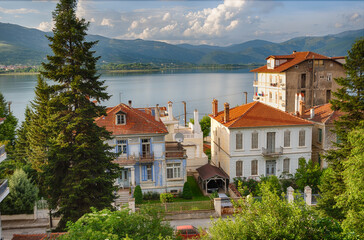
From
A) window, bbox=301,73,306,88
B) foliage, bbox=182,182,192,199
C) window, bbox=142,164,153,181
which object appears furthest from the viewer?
window, bbox=301,73,306,88

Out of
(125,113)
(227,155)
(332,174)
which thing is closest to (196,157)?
(227,155)

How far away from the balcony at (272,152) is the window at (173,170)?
26.2ft

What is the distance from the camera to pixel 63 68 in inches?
752

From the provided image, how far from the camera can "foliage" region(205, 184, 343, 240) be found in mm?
11172

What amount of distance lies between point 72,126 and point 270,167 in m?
19.4

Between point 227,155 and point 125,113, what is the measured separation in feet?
33.8

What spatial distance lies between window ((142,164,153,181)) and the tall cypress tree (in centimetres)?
863

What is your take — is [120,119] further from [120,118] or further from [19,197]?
[19,197]

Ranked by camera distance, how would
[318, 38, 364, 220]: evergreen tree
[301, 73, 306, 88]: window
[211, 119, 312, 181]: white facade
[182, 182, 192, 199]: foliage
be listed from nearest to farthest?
1. [318, 38, 364, 220]: evergreen tree
2. [182, 182, 192, 199]: foliage
3. [211, 119, 312, 181]: white facade
4. [301, 73, 306, 88]: window

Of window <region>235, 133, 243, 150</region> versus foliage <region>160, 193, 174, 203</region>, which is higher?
window <region>235, 133, 243, 150</region>

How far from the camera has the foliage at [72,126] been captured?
19.0m

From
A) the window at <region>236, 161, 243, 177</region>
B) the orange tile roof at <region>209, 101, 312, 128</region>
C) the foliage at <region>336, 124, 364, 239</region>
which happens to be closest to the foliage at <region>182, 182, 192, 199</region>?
the window at <region>236, 161, 243, 177</region>

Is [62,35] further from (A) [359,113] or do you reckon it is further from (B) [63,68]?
(A) [359,113]

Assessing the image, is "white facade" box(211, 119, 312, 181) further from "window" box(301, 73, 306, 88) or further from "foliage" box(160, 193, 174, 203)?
"window" box(301, 73, 306, 88)
